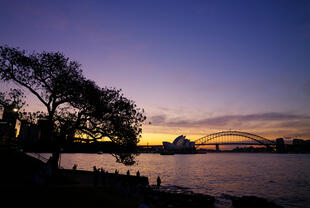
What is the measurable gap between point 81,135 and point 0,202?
16521 mm

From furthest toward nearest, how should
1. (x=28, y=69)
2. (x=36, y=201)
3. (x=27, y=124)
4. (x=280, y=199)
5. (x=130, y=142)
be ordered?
(x=280, y=199)
(x=130, y=142)
(x=27, y=124)
(x=28, y=69)
(x=36, y=201)

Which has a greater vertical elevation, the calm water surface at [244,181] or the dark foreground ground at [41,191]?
the dark foreground ground at [41,191]

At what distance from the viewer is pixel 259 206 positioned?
88.9ft

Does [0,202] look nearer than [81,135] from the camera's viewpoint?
Yes

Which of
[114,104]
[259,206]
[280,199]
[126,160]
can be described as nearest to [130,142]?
[126,160]

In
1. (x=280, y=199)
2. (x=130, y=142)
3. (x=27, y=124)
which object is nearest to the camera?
(x=27, y=124)

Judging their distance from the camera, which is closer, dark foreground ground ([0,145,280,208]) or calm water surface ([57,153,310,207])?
dark foreground ground ([0,145,280,208])

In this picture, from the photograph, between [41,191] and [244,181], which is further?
[244,181]

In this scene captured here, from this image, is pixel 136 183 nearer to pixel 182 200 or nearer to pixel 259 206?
pixel 182 200

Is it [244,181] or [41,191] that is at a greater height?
[41,191]

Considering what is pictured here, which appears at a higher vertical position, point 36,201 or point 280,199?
point 36,201

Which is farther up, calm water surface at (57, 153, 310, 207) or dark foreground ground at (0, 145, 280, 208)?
dark foreground ground at (0, 145, 280, 208)

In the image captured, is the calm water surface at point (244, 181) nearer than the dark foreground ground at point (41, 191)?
No

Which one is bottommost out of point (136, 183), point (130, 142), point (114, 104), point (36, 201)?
point (136, 183)
